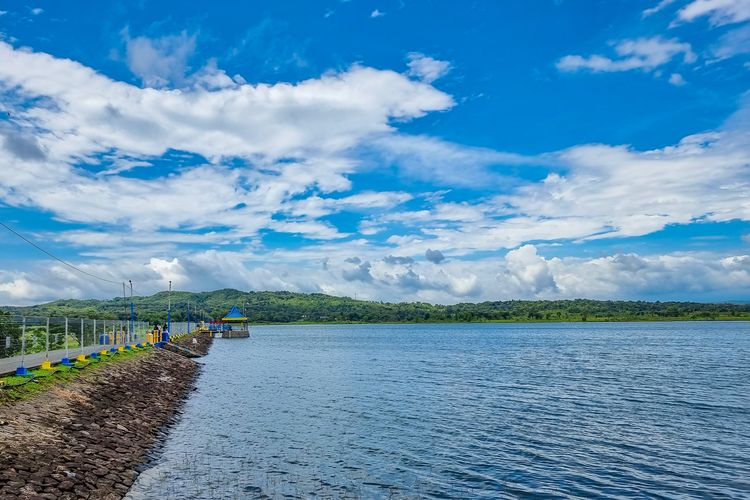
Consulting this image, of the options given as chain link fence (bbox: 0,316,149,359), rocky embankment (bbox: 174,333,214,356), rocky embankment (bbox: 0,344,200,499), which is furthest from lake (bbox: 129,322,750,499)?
rocky embankment (bbox: 174,333,214,356)

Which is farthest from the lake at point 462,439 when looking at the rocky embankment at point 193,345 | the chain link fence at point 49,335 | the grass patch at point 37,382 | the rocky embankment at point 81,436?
the rocky embankment at point 193,345

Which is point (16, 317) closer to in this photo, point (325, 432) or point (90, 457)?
point (90, 457)

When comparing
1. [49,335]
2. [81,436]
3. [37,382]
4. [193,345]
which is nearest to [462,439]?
[81,436]

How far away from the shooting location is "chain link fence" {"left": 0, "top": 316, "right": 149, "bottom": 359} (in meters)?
37.0

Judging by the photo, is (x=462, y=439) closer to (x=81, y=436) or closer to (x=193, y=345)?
(x=81, y=436)

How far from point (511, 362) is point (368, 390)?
1372 inches

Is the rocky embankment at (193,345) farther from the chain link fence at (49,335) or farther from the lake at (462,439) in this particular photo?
the lake at (462,439)

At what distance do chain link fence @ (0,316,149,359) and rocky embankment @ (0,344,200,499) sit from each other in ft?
15.0

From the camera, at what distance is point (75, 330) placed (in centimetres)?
5041

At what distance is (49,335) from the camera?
46375 millimetres

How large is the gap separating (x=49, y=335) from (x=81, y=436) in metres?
27.0

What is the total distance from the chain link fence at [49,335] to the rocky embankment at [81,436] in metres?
4.58

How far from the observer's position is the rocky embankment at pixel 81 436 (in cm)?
1736

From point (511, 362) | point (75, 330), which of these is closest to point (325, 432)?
point (75, 330)
